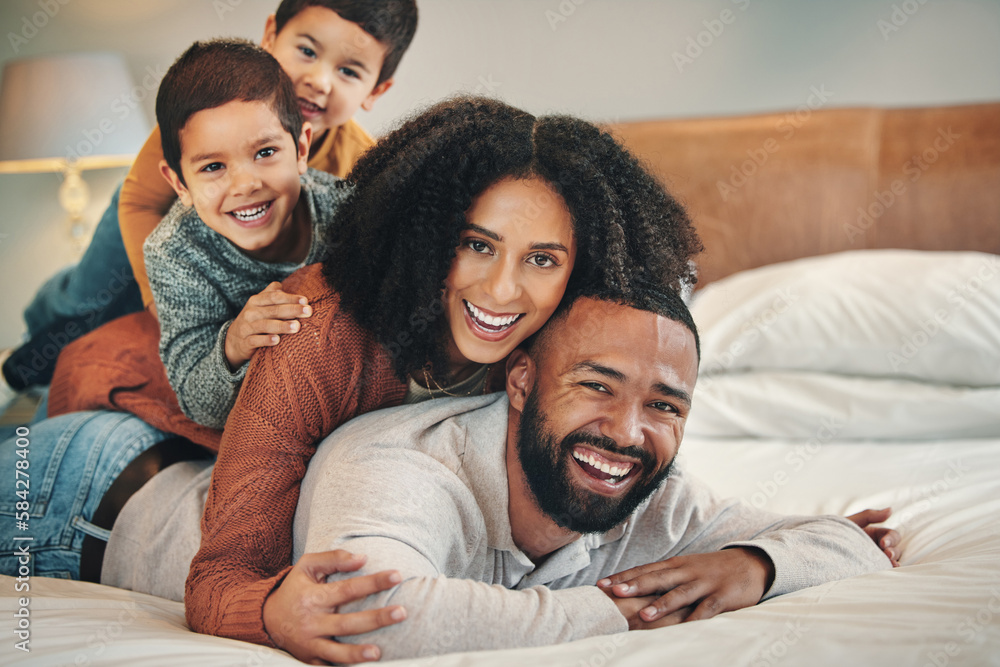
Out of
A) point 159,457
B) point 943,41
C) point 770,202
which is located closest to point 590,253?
point 159,457

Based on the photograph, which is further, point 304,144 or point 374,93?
point 374,93

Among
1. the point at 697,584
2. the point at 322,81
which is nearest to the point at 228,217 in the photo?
the point at 322,81

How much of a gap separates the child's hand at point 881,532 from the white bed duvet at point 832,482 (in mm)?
26

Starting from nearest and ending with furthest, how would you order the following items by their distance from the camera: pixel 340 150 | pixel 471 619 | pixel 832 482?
1. pixel 471 619
2. pixel 340 150
3. pixel 832 482

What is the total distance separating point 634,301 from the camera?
3.78ft

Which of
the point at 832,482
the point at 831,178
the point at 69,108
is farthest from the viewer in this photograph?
the point at 831,178

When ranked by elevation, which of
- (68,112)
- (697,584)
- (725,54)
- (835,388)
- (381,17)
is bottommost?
(697,584)

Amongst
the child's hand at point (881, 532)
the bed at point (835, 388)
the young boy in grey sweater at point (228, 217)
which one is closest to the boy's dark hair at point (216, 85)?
the young boy in grey sweater at point (228, 217)

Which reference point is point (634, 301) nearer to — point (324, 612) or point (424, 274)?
point (424, 274)

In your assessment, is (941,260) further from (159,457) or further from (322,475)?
(159,457)

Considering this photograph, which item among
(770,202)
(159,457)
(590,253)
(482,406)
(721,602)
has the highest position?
(770,202)

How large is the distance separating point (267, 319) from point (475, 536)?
1.43 feet

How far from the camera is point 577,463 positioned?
1135 mm

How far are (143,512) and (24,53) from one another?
928mm
